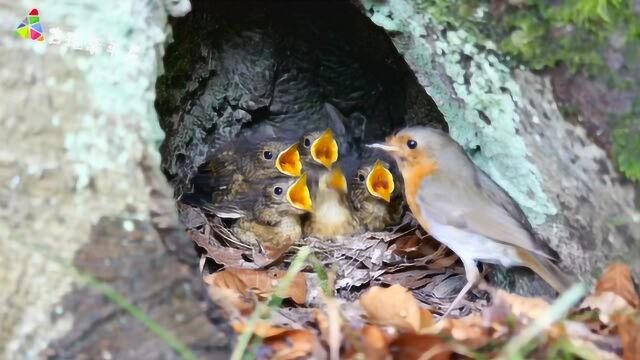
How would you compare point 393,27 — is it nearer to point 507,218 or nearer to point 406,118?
point 507,218

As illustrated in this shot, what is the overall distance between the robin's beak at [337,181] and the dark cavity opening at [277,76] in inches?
19.5

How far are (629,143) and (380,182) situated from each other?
6.95 ft

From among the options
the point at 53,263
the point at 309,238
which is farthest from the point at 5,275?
the point at 309,238

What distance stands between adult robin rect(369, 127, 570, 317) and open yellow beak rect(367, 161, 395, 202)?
0.88m

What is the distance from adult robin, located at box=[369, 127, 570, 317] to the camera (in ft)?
11.1

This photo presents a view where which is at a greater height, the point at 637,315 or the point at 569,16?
the point at 569,16

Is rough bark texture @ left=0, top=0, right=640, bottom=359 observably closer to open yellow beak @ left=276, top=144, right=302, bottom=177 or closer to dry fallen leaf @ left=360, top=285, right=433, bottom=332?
dry fallen leaf @ left=360, top=285, right=433, bottom=332

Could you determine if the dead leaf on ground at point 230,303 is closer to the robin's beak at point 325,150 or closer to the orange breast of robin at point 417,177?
the orange breast of robin at point 417,177

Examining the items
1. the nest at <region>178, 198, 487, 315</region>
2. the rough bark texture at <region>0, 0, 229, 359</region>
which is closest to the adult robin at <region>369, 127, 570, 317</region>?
the nest at <region>178, 198, 487, 315</region>

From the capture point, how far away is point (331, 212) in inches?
194

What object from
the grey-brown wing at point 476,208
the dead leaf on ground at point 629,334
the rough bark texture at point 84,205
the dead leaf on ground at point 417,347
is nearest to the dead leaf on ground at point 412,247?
the grey-brown wing at point 476,208

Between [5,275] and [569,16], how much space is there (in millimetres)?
1957

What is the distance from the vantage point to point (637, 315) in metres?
2.90

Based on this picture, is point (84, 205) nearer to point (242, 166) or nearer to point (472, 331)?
point (472, 331)
